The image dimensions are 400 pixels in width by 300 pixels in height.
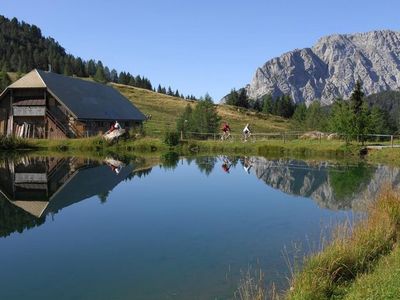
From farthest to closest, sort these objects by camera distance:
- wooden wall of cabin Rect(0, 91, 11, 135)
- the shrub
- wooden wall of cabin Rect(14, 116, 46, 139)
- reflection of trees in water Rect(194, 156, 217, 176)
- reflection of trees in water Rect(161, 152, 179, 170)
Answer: wooden wall of cabin Rect(0, 91, 11, 135), wooden wall of cabin Rect(14, 116, 46, 139), the shrub, reflection of trees in water Rect(161, 152, 179, 170), reflection of trees in water Rect(194, 156, 217, 176)

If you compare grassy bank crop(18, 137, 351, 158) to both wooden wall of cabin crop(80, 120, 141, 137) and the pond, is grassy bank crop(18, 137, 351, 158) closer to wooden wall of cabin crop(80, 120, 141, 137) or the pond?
wooden wall of cabin crop(80, 120, 141, 137)

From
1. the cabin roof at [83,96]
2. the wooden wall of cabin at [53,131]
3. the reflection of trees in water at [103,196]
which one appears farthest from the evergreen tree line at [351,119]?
the wooden wall of cabin at [53,131]

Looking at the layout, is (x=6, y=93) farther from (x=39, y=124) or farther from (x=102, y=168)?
(x=102, y=168)

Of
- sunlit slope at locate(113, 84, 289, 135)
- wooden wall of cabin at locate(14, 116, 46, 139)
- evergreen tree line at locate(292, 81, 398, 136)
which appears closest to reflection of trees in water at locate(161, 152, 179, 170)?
evergreen tree line at locate(292, 81, 398, 136)

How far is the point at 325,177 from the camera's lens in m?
28.5

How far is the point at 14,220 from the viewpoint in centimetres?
1686

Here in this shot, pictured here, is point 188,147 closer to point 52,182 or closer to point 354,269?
point 52,182

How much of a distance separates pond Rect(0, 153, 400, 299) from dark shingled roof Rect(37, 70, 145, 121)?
74.4 feet

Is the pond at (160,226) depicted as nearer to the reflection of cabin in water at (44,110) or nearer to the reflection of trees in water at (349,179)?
the reflection of trees in water at (349,179)

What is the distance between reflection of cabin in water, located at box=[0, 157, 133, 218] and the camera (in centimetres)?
2055

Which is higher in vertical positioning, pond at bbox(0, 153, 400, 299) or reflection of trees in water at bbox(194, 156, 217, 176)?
reflection of trees in water at bbox(194, 156, 217, 176)

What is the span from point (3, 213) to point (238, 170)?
1826 cm

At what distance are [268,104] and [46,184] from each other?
107842mm

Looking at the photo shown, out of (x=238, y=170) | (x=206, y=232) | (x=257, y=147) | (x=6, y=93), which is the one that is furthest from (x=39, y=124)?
(x=206, y=232)
